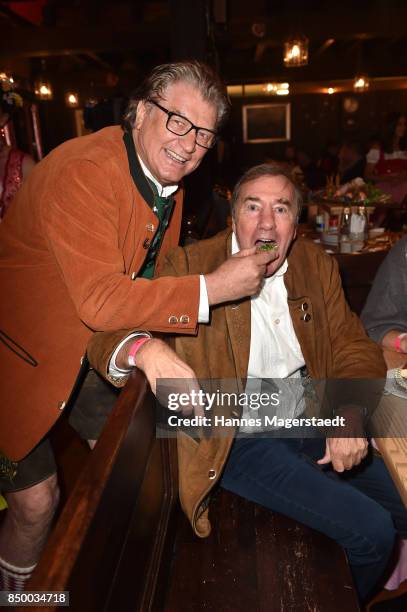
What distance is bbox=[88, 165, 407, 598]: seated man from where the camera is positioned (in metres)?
1.51

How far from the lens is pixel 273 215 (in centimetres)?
176

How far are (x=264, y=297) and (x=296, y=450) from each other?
55cm

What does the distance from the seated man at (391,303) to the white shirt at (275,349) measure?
39cm

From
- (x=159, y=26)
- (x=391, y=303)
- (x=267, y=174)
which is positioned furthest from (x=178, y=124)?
(x=159, y=26)

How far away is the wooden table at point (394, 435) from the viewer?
1213 mm

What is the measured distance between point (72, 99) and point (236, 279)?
14.0m

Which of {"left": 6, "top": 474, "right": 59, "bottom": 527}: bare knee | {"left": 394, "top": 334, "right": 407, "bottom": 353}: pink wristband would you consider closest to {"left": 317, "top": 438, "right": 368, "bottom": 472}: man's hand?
{"left": 394, "top": 334, "right": 407, "bottom": 353}: pink wristband

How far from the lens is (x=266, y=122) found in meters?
14.5

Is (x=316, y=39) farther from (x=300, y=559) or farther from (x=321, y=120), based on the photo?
(x=300, y=559)

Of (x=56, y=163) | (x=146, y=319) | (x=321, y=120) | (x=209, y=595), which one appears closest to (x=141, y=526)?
(x=209, y=595)

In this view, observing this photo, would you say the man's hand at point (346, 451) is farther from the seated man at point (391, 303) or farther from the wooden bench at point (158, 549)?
the seated man at point (391, 303)

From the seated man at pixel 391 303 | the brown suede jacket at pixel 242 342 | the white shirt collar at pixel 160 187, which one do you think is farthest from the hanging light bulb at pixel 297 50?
the white shirt collar at pixel 160 187

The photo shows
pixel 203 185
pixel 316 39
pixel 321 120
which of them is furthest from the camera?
pixel 321 120

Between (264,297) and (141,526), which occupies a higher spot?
(264,297)
